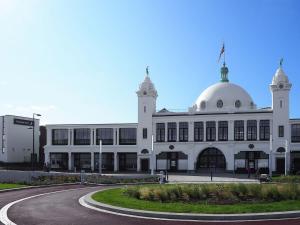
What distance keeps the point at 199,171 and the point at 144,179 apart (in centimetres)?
2707

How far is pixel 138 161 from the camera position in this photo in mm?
70000

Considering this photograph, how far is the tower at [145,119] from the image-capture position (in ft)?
229

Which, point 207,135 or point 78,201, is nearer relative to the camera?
point 78,201

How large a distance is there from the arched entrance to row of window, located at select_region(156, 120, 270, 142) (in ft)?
8.29

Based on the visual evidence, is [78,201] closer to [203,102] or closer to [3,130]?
[203,102]

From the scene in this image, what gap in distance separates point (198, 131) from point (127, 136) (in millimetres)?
11455

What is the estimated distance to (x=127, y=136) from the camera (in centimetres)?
7225

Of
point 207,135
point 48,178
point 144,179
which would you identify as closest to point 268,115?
point 207,135

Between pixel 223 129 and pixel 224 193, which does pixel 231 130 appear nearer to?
pixel 223 129

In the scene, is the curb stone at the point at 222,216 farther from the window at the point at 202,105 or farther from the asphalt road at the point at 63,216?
the window at the point at 202,105

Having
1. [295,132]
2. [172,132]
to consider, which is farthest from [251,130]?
[172,132]

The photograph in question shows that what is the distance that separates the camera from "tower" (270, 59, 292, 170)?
63.6 metres

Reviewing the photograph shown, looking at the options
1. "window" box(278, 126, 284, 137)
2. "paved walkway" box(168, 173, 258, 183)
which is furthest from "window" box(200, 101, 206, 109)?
"paved walkway" box(168, 173, 258, 183)

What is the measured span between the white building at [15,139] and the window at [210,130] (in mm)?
33457
